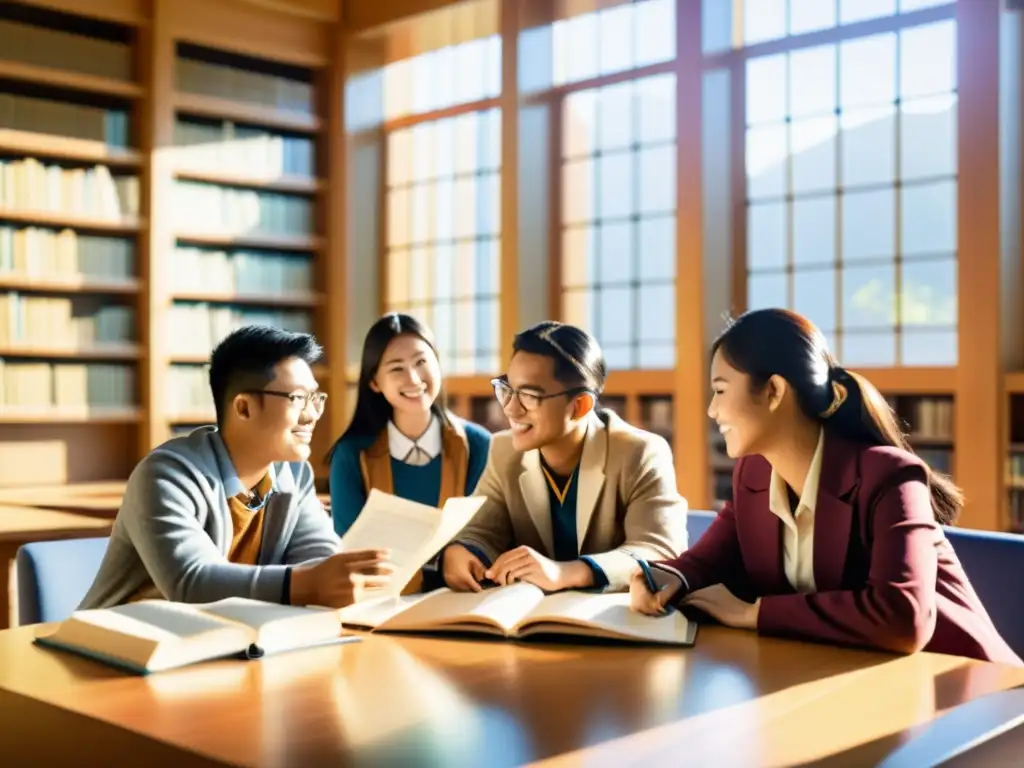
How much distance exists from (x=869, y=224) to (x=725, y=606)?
4.27 m

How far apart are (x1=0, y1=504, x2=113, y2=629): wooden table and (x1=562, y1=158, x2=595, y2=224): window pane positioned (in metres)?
3.45

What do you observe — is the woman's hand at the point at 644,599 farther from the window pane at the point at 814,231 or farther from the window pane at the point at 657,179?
the window pane at the point at 657,179

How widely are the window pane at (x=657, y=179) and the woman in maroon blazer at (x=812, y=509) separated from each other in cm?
452

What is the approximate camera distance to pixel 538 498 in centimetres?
243

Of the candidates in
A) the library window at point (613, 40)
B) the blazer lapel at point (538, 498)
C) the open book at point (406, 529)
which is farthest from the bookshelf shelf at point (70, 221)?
the open book at point (406, 529)

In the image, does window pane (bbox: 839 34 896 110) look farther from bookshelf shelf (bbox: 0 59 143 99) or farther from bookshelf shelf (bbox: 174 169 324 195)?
bookshelf shelf (bbox: 0 59 143 99)

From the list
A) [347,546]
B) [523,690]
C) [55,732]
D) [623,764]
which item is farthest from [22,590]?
[623,764]

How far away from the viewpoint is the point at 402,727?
127 cm

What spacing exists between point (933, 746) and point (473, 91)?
6.61m

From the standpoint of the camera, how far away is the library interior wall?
16.4 ft

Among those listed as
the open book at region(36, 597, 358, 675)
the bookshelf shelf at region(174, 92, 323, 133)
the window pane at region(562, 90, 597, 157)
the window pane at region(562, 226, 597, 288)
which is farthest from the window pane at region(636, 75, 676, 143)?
the open book at region(36, 597, 358, 675)

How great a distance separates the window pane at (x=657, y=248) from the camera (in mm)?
6445

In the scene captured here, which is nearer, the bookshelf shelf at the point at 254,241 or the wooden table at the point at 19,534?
the wooden table at the point at 19,534

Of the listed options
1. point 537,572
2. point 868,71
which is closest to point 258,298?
point 868,71
